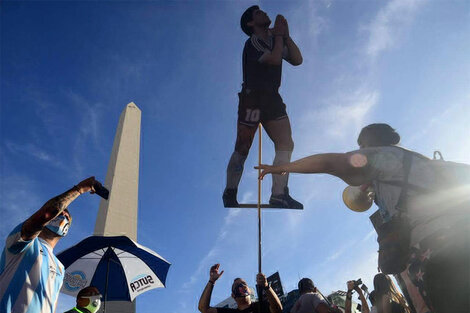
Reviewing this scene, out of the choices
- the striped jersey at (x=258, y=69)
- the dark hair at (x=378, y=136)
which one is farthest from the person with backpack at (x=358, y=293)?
the striped jersey at (x=258, y=69)

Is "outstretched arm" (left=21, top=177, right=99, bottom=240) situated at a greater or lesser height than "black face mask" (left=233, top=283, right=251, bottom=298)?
greater

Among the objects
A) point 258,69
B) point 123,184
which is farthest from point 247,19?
point 123,184

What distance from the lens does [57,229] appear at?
8.27ft

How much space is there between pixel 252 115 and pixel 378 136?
3.46 meters

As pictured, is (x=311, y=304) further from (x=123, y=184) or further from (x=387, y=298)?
(x=123, y=184)

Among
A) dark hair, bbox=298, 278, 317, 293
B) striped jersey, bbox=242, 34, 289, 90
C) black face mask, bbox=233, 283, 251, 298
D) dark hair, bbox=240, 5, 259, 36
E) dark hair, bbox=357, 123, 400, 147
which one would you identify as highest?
dark hair, bbox=240, 5, 259, 36

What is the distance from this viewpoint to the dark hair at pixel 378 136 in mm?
1850

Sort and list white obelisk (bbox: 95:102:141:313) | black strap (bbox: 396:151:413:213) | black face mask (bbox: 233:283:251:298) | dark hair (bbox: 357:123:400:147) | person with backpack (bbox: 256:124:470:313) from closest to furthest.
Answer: person with backpack (bbox: 256:124:470:313) < black strap (bbox: 396:151:413:213) < dark hair (bbox: 357:123:400:147) < black face mask (bbox: 233:283:251:298) < white obelisk (bbox: 95:102:141:313)

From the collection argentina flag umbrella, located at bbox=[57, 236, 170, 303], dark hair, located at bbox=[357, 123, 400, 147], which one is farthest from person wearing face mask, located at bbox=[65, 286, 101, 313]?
dark hair, located at bbox=[357, 123, 400, 147]

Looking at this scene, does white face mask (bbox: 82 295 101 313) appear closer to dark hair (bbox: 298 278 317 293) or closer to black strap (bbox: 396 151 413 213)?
dark hair (bbox: 298 278 317 293)

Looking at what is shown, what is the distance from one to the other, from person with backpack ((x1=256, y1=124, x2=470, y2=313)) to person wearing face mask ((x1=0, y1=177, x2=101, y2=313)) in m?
1.55

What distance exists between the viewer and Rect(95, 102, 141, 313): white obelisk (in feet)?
35.7

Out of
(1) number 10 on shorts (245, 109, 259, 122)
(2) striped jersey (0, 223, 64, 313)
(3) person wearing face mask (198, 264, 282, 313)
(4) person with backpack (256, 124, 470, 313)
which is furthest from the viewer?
(1) number 10 on shorts (245, 109, 259, 122)

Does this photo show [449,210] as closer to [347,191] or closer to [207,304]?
[347,191]
